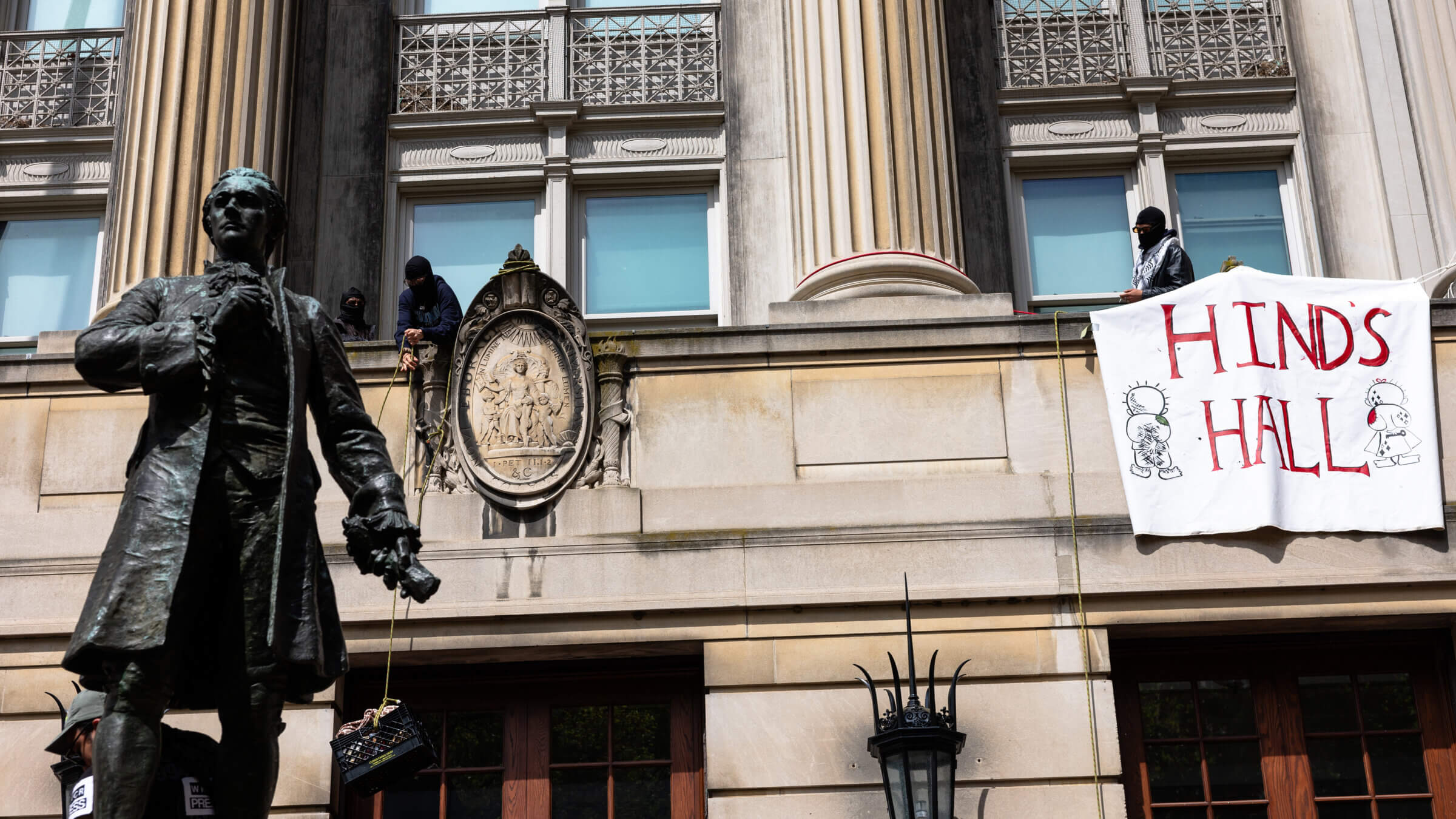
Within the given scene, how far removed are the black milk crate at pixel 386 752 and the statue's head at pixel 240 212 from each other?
354 cm

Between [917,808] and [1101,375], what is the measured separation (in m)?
4.05

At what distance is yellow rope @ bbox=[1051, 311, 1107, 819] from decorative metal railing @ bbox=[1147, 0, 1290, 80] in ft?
17.5

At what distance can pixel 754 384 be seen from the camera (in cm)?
1316

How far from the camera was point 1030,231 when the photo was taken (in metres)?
16.8

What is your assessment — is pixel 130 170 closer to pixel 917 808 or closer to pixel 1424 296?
pixel 917 808

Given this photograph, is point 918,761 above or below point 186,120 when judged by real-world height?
below

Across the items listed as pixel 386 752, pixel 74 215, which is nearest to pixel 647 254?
pixel 74 215

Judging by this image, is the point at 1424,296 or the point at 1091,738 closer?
the point at 1091,738

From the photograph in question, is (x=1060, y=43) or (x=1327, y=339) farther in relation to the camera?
(x=1060, y=43)

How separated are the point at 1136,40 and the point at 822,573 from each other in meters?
7.87

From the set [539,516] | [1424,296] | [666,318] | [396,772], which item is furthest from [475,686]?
[1424,296]

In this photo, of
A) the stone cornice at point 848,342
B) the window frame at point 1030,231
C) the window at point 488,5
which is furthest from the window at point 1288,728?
the window at point 488,5

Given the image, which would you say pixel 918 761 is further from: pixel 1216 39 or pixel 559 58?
pixel 1216 39

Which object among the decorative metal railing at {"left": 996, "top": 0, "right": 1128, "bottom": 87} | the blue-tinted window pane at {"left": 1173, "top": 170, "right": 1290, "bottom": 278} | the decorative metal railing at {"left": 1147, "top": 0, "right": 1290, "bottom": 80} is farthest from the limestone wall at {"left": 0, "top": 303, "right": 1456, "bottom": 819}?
the decorative metal railing at {"left": 1147, "top": 0, "right": 1290, "bottom": 80}
